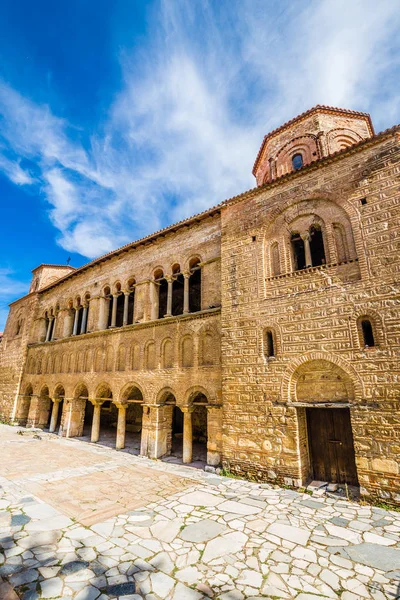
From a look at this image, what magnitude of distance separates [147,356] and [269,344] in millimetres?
5099

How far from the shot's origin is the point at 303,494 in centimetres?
680

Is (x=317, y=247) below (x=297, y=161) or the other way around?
below

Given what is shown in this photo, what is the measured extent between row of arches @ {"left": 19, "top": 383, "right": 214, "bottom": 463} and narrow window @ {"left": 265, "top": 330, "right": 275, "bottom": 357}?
2.53 meters

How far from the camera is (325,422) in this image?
759cm

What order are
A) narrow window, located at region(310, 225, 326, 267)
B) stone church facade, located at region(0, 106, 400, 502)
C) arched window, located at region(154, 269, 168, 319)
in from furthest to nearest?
arched window, located at region(154, 269, 168, 319) → narrow window, located at region(310, 225, 326, 267) → stone church facade, located at region(0, 106, 400, 502)

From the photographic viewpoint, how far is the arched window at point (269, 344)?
322 inches

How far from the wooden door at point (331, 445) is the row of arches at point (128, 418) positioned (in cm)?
304

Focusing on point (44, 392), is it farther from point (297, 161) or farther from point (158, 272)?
point (297, 161)

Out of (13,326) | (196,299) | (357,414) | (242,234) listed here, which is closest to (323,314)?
(357,414)

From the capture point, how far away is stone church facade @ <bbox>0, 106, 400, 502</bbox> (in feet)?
22.1

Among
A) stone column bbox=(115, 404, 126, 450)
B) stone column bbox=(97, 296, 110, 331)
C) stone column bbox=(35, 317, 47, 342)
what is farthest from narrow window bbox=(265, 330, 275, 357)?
stone column bbox=(35, 317, 47, 342)

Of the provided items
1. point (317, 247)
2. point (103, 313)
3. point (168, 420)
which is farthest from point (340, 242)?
point (103, 313)

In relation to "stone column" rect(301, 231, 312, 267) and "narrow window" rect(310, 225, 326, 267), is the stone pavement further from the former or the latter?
"narrow window" rect(310, 225, 326, 267)

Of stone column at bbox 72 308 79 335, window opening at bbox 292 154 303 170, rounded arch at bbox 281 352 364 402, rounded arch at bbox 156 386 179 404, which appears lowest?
rounded arch at bbox 156 386 179 404
